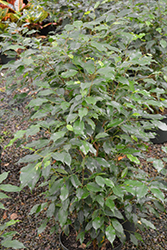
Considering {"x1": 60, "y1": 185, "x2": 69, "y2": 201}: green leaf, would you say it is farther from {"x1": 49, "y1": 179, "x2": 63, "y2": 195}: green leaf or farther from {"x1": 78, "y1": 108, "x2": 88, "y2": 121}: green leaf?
{"x1": 78, "y1": 108, "x2": 88, "y2": 121}: green leaf

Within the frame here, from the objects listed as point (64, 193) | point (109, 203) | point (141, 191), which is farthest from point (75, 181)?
point (141, 191)

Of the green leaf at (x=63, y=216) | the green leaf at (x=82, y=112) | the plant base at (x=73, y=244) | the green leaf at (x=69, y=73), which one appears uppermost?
the green leaf at (x=69, y=73)

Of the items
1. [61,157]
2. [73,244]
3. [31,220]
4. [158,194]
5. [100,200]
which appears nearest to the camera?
[61,157]

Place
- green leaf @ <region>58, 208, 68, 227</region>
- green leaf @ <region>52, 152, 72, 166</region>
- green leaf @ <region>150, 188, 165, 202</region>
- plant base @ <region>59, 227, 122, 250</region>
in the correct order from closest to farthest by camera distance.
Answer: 1. green leaf @ <region>52, 152, 72, 166</region>
2. green leaf @ <region>150, 188, 165, 202</region>
3. green leaf @ <region>58, 208, 68, 227</region>
4. plant base @ <region>59, 227, 122, 250</region>

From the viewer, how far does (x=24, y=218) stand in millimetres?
2111

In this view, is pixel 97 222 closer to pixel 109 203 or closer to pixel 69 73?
pixel 109 203

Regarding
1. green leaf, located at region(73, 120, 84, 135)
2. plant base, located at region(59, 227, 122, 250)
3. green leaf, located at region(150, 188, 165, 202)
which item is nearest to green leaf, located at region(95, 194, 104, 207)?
green leaf, located at region(150, 188, 165, 202)

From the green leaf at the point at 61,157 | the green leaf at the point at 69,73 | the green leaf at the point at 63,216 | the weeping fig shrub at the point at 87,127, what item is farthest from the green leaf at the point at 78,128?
the green leaf at the point at 63,216

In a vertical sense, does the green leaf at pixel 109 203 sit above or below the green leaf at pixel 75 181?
below

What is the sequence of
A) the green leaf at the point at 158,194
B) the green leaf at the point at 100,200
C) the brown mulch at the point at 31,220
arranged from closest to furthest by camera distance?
1. the green leaf at the point at 158,194
2. the green leaf at the point at 100,200
3. the brown mulch at the point at 31,220

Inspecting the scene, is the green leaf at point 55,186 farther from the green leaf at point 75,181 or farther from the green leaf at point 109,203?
the green leaf at point 109,203

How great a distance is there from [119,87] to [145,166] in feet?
4.92

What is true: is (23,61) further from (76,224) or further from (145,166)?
(145,166)

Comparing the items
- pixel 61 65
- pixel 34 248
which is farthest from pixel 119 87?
pixel 34 248
